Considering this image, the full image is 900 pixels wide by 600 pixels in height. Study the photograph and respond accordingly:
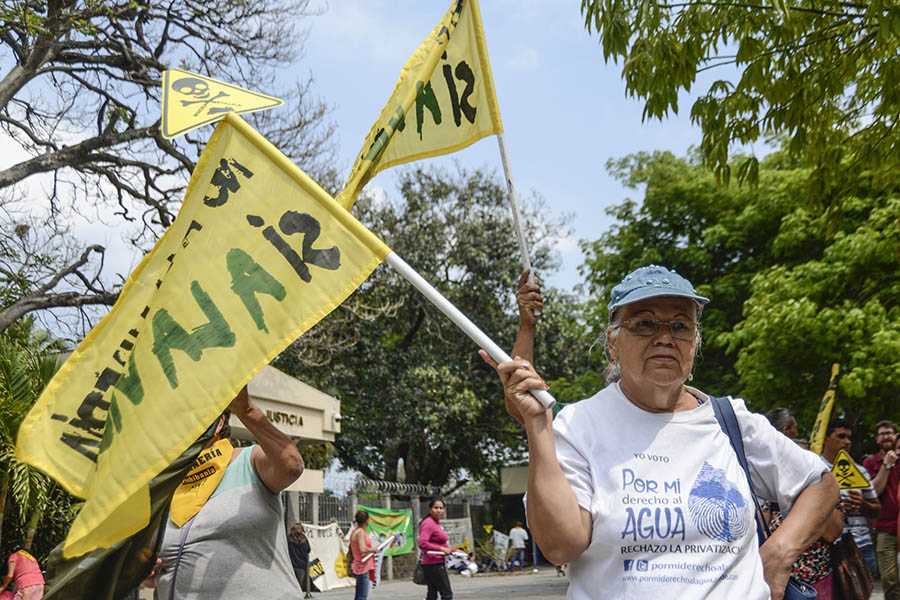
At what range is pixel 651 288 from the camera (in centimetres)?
252

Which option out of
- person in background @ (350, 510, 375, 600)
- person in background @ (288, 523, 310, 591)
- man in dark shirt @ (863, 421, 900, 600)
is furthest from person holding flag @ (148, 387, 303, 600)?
person in background @ (288, 523, 310, 591)

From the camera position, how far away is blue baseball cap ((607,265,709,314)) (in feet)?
8.23

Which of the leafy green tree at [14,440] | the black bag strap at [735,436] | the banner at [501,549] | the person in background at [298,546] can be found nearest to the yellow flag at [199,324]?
the black bag strap at [735,436]

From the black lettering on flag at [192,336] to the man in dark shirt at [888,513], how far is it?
19.4 ft

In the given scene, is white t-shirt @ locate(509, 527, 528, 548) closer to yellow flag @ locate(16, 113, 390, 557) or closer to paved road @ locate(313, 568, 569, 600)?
paved road @ locate(313, 568, 569, 600)

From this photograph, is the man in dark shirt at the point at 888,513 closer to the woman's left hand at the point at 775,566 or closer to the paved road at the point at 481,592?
the woman's left hand at the point at 775,566

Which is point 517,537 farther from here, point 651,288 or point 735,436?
point 651,288

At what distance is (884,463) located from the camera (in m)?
7.13

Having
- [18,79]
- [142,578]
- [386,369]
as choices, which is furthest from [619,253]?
[142,578]

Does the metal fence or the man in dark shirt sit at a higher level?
the metal fence

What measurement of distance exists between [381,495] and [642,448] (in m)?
23.9

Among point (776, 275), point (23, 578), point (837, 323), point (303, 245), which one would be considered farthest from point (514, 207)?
point (776, 275)

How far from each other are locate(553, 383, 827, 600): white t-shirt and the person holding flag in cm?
131

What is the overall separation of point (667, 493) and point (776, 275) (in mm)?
14805
